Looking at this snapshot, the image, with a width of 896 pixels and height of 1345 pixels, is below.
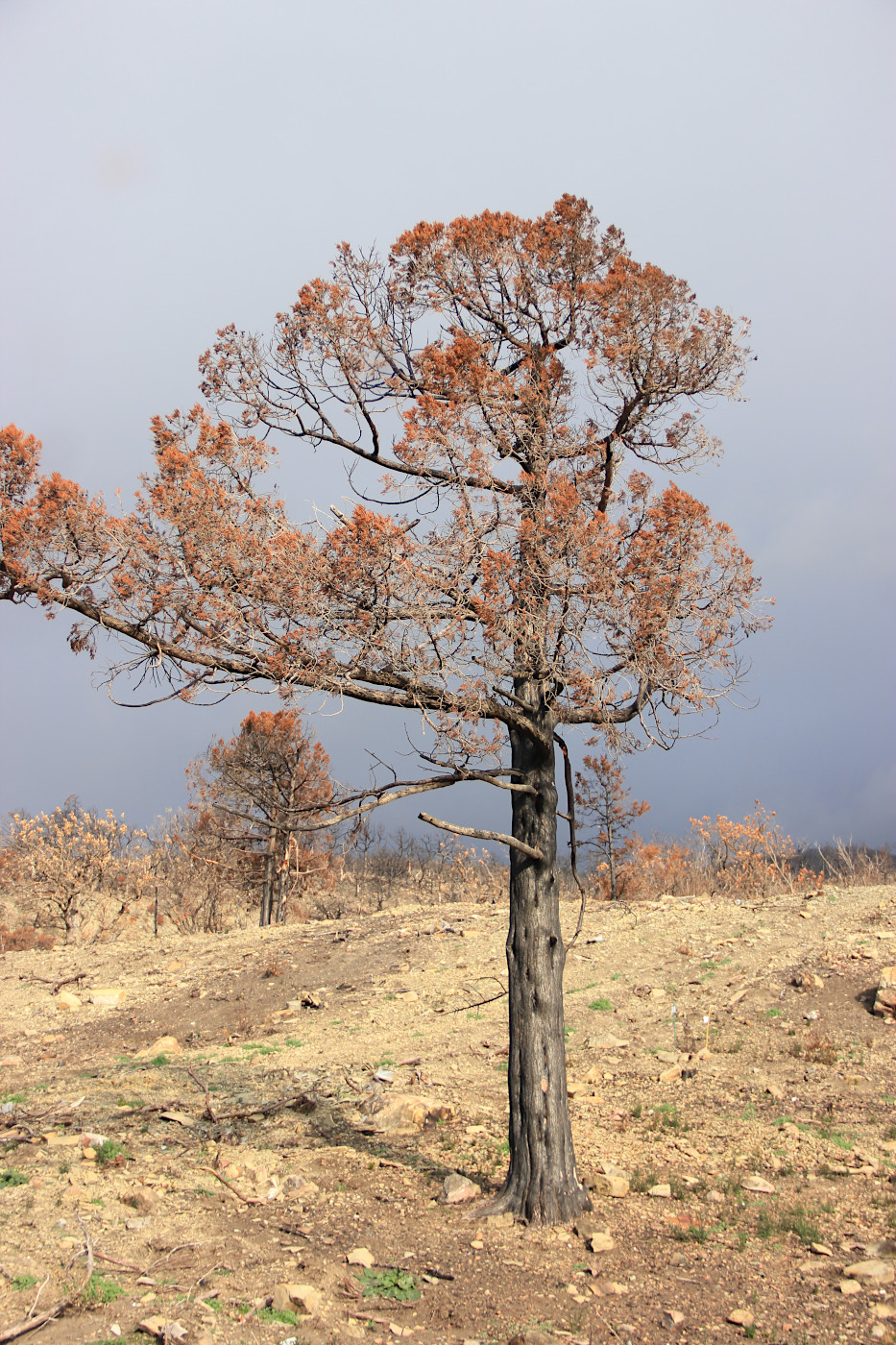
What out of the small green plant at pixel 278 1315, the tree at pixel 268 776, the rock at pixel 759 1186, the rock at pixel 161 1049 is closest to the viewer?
the small green plant at pixel 278 1315

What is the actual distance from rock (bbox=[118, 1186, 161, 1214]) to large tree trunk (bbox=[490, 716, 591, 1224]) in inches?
99.1

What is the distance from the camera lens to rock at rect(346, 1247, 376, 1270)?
5.43 m

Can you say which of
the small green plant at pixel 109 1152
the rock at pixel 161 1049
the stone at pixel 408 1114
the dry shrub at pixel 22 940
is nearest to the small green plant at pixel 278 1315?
the small green plant at pixel 109 1152

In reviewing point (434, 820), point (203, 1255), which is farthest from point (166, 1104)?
point (434, 820)

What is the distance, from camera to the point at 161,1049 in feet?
38.1

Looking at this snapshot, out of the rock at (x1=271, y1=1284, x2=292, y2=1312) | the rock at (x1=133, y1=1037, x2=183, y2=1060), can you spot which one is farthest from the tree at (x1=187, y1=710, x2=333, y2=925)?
the rock at (x1=271, y1=1284, x2=292, y2=1312)

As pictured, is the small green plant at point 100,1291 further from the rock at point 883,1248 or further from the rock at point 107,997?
the rock at point 107,997

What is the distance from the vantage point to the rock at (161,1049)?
11445 millimetres

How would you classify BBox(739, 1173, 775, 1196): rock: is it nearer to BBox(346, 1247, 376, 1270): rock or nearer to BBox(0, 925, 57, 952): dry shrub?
BBox(346, 1247, 376, 1270): rock

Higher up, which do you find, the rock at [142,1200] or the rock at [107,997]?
the rock at [107,997]

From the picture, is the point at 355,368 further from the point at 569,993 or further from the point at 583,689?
the point at 569,993

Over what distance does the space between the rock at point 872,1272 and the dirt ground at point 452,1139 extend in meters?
0.06

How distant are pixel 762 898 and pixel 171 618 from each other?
1271 cm

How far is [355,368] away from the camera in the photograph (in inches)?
310
